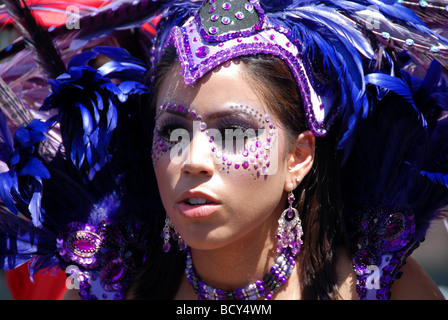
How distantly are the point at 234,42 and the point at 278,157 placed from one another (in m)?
0.39

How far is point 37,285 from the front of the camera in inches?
127

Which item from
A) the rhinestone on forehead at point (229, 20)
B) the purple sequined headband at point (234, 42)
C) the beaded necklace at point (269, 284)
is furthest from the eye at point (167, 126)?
the beaded necklace at point (269, 284)

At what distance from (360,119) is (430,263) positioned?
3298mm

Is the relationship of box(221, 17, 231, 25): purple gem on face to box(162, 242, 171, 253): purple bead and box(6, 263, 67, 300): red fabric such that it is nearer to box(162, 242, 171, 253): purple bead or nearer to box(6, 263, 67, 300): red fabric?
box(162, 242, 171, 253): purple bead

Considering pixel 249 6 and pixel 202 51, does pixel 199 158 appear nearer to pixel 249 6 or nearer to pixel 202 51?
pixel 202 51

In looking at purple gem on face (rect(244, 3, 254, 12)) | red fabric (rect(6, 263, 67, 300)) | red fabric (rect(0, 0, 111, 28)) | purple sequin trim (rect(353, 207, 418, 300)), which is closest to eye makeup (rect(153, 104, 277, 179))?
Result: purple gem on face (rect(244, 3, 254, 12))

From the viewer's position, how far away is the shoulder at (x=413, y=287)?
2289mm

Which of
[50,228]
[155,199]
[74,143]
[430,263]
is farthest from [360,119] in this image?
[430,263]

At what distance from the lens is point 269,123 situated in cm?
215

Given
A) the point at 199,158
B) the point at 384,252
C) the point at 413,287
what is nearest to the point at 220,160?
the point at 199,158

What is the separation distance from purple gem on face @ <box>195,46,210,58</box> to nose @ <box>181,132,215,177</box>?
251 mm

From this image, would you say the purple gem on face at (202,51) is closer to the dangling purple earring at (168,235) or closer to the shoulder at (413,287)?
the dangling purple earring at (168,235)

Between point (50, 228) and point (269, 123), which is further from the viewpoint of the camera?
point (50, 228)

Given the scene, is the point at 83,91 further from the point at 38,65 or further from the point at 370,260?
the point at 370,260
